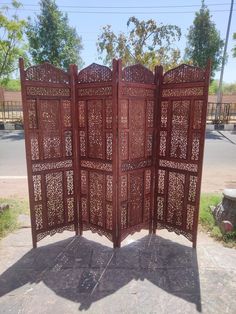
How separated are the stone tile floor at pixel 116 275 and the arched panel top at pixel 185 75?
207 centimetres

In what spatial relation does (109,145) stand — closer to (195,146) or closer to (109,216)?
(109,216)

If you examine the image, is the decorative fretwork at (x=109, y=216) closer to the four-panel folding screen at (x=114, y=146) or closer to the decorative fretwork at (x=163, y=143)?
the four-panel folding screen at (x=114, y=146)

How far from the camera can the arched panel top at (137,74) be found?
2864 millimetres

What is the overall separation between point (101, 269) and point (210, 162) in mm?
5756

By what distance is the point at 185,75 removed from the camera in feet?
9.71

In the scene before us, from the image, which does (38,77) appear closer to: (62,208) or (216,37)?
(62,208)

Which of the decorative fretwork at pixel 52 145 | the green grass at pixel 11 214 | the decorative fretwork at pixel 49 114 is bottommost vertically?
the green grass at pixel 11 214

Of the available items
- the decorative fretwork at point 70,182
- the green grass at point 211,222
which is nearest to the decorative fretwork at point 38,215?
the decorative fretwork at point 70,182

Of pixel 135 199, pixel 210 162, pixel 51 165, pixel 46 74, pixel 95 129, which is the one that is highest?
pixel 46 74

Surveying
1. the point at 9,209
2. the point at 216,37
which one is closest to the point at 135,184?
the point at 9,209

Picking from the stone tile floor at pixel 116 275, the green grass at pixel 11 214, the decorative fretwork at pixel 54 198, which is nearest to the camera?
the stone tile floor at pixel 116 275

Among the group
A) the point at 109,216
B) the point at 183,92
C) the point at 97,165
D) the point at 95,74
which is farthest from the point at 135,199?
the point at 95,74

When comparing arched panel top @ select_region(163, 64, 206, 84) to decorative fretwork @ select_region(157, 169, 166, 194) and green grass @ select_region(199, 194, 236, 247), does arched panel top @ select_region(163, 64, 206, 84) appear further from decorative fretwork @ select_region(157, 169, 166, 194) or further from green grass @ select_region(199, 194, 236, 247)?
green grass @ select_region(199, 194, 236, 247)

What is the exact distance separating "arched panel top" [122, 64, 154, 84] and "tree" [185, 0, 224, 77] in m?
14.3
